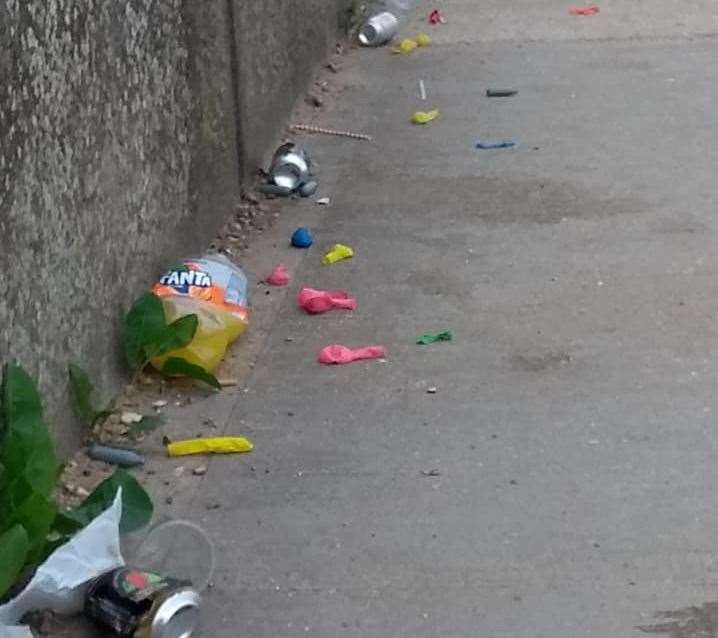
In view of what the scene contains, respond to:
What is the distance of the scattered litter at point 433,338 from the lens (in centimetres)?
512

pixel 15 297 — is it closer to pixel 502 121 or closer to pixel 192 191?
pixel 192 191

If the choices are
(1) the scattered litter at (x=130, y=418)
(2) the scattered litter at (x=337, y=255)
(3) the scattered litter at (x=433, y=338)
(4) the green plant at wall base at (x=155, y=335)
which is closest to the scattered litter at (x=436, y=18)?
(2) the scattered litter at (x=337, y=255)

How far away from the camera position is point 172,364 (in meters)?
4.79

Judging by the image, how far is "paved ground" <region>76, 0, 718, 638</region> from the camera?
3672 millimetres

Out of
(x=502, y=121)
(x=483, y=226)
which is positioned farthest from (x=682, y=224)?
(x=502, y=121)

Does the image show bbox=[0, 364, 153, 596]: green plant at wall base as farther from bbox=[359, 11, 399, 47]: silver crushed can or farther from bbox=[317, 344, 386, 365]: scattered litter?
bbox=[359, 11, 399, 47]: silver crushed can

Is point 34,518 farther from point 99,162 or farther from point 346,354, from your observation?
point 346,354

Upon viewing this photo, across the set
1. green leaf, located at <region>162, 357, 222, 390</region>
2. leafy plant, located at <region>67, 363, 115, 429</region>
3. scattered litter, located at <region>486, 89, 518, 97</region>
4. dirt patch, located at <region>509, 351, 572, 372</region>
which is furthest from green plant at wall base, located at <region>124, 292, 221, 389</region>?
scattered litter, located at <region>486, 89, 518, 97</region>

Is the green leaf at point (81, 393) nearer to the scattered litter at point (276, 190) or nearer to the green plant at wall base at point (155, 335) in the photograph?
the green plant at wall base at point (155, 335)

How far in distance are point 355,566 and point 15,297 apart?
3.82 ft

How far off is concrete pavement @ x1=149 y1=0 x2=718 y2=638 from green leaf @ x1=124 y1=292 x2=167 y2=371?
258mm

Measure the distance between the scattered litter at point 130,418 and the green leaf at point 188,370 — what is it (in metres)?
0.21

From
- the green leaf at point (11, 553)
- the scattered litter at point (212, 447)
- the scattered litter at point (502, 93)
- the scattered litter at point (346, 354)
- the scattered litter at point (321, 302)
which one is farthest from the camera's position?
the scattered litter at point (502, 93)

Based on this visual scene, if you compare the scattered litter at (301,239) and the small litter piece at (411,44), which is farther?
the small litter piece at (411,44)
